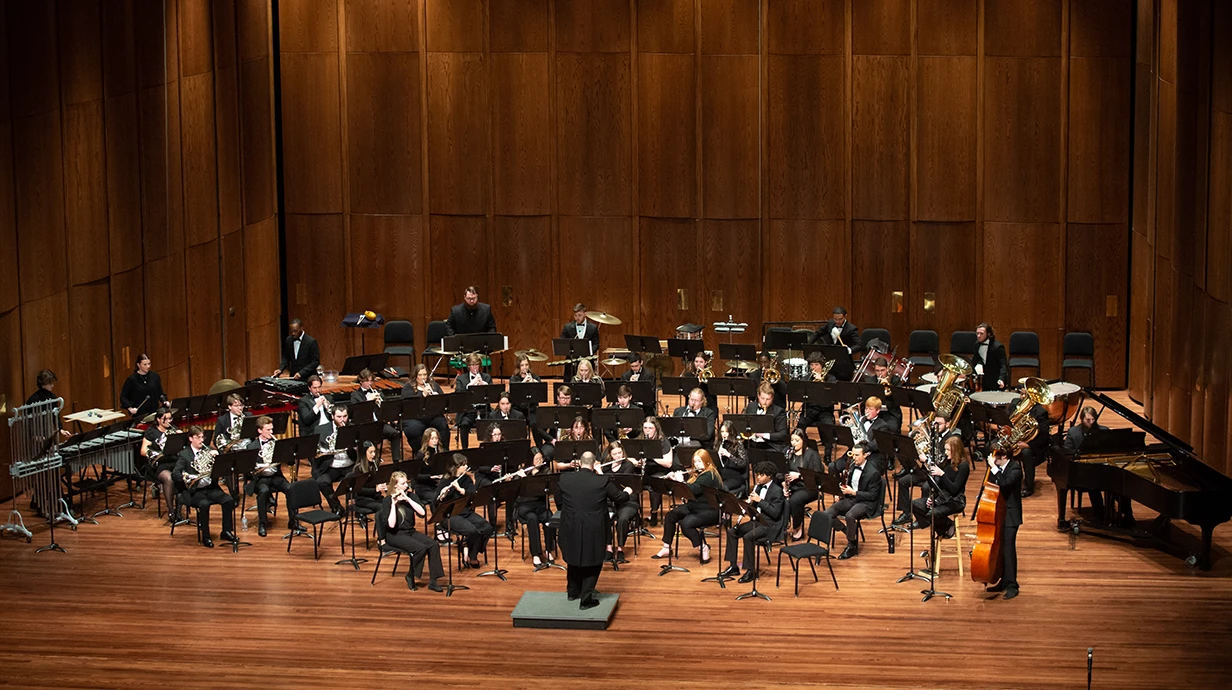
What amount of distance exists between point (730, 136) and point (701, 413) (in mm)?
6499

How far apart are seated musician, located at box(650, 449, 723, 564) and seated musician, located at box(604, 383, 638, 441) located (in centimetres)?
169

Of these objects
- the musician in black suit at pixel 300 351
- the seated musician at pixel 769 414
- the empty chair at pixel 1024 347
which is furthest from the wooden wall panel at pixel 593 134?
the seated musician at pixel 769 414

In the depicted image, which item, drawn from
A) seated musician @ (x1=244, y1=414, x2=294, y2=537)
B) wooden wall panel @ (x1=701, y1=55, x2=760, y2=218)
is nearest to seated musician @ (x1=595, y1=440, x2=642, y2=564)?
seated musician @ (x1=244, y1=414, x2=294, y2=537)

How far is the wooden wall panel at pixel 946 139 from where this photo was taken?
21.2 meters

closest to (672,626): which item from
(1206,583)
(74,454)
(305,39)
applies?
(1206,583)

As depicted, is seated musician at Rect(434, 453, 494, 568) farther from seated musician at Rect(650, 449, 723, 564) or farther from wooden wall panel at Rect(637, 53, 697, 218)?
wooden wall panel at Rect(637, 53, 697, 218)

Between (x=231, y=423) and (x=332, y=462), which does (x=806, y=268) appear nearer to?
(x=332, y=462)

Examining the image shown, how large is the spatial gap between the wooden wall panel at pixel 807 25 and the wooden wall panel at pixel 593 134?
7.05ft

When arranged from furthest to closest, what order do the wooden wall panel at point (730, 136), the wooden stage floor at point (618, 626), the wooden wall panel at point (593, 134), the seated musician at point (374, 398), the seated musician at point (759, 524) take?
the wooden wall panel at point (593, 134), the wooden wall panel at point (730, 136), the seated musician at point (374, 398), the seated musician at point (759, 524), the wooden stage floor at point (618, 626)

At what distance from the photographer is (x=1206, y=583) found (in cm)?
1383

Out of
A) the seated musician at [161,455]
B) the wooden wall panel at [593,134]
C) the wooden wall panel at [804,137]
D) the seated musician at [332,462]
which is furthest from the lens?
the wooden wall panel at [593,134]

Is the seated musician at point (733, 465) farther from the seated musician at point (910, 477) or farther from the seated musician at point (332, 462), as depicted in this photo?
the seated musician at point (332, 462)

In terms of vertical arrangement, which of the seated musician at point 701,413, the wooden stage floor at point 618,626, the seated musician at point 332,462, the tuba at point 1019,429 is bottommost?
the wooden stage floor at point 618,626

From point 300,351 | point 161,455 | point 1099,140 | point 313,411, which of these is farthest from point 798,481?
point 1099,140
